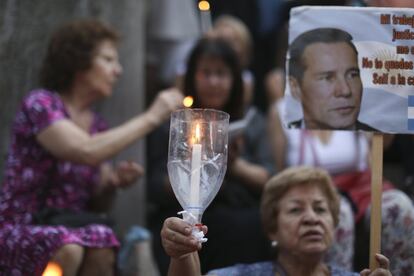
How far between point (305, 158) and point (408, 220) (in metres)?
0.94

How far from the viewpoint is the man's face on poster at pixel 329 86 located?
4.29 meters

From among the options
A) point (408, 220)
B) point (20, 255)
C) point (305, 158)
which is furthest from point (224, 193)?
point (20, 255)

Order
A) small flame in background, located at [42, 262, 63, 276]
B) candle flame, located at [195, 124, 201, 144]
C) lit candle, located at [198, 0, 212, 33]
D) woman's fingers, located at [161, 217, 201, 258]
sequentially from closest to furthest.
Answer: woman's fingers, located at [161, 217, 201, 258]
candle flame, located at [195, 124, 201, 144]
small flame in background, located at [42, 262, 63, 276]
lit candle, located at [198, 0, 212, 33]

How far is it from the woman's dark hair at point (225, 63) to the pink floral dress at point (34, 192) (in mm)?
1160

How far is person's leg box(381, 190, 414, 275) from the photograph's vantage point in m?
5.18

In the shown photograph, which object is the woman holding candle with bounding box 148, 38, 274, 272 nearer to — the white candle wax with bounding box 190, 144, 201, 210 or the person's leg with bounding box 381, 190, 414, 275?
the person's leg with bounding box 381, 190, 414, 275

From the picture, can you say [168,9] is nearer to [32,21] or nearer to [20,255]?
[32,21]

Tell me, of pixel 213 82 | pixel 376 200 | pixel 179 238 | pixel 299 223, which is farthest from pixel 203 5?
pixel 179 238

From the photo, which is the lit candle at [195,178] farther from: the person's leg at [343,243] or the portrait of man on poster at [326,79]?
the person's leg at [343,243]

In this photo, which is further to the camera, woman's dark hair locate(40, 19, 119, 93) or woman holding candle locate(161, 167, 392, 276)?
woman's dark hair locate(40, 19, 119, 93)

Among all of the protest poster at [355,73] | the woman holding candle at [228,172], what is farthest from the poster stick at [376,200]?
the woman holding candle at [228,172]

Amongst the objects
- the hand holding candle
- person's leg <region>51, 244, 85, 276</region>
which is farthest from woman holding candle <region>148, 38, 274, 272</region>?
the hand holding candle

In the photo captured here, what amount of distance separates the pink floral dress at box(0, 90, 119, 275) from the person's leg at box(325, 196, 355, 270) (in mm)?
1286

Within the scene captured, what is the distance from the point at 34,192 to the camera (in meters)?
5.10
